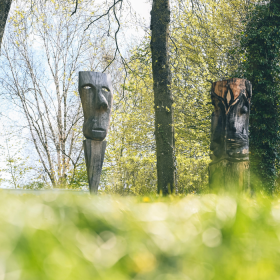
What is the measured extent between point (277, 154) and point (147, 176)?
455 cm

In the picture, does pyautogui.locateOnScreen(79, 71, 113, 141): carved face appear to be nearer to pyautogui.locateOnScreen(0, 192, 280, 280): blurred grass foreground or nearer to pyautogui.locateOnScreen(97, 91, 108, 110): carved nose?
pyautogui.locateOnScreen(97, 91, 108, 110): carved nose

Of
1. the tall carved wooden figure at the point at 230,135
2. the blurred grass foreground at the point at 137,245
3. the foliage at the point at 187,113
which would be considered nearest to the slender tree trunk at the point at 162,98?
the tall carved wooden figure at the point at 230,135

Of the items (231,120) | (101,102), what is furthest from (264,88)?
(101,102)

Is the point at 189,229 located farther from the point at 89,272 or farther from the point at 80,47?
the point at 80,47

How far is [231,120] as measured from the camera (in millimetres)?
4895

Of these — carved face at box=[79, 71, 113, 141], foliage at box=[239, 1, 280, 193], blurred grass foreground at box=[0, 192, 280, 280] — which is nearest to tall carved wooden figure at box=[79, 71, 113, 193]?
carved face at box=[79, 71, 113, 141]

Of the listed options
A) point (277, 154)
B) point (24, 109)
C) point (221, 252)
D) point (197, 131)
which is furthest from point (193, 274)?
point (24, 109)

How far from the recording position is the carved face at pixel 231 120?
473 cm

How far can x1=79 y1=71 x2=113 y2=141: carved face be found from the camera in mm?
5168

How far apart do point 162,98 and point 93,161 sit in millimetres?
3070

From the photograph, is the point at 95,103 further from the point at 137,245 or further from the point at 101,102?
the point at 137,245

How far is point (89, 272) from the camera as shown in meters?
0.43

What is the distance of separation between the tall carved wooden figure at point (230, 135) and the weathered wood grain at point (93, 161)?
6.01 ft

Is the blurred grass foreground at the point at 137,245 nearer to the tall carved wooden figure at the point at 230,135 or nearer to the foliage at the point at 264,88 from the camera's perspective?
the tall carved wooden figure at the point at 230,135
